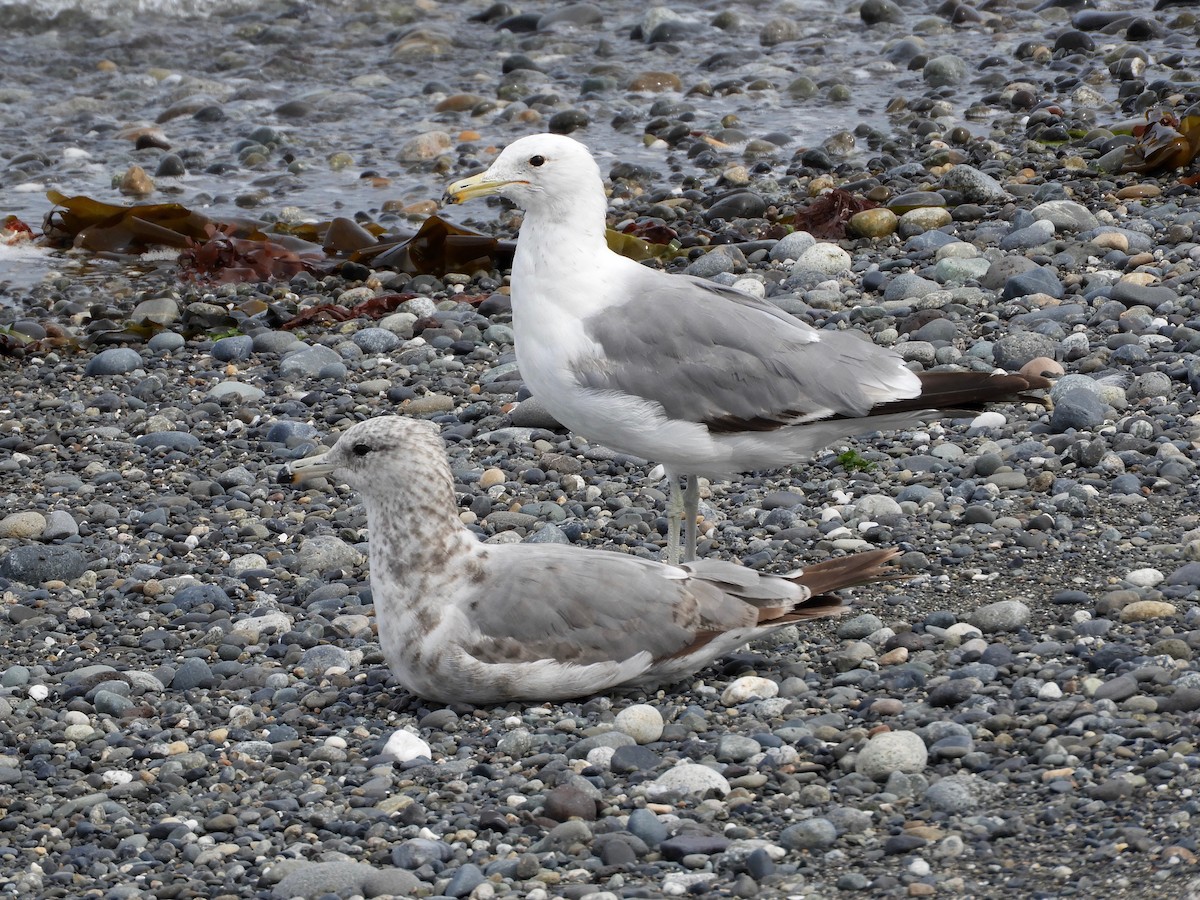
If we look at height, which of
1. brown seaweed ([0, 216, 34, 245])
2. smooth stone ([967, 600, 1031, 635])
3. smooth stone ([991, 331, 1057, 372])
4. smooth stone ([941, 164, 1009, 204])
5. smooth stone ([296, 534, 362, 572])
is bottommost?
brown seaweed ([0, 216, 34, 245])

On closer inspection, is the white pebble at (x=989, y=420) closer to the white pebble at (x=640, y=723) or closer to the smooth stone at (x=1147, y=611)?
the smooth stone at (x=1147, y=611)

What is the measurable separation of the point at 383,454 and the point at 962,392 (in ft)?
6.34

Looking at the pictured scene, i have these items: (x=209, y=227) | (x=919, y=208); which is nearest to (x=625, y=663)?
(x=919, y=208)

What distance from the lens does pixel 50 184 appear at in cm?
1248

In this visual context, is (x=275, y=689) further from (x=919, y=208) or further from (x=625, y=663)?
(x=919, y=208)

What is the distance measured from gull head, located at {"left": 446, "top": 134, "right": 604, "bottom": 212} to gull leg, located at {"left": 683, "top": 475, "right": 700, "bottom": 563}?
3.46 ft

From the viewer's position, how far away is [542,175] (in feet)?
18.4

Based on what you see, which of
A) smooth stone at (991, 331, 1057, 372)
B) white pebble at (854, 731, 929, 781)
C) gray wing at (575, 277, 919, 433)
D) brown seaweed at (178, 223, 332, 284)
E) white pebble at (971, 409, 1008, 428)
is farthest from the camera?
brown seaweed at (178, 223, 332, 284)

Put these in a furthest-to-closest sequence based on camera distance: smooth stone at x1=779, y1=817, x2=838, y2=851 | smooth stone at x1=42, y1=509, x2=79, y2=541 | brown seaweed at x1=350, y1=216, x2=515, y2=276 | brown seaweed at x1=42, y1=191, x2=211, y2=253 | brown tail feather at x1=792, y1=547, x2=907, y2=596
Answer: brown seaweed at x1=42, y1=191, x2=211, y2=253 < brown seaweed at x1=350, y1=216, x2=515, y2=276 < smooth stone at x1=42, y1=509, x2=79, y2=541 < brown tail feather at x1=792, y1=547, x2=907, y2=596 < smooth stone at x1=779, y1=817, x2=838, y2=851

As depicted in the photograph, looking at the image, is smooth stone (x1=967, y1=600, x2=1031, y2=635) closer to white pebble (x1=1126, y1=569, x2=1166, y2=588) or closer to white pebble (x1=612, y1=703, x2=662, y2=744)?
white pebble (x1=1126, y1=569, x2=1166, y2=588)

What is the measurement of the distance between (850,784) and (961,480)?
230 cm

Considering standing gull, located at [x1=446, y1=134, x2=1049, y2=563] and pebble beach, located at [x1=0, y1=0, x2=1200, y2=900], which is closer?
pebble beach, located at [x1=0, y1=0, x2=1200, y2=900]

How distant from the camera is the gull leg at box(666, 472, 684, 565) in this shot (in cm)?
554

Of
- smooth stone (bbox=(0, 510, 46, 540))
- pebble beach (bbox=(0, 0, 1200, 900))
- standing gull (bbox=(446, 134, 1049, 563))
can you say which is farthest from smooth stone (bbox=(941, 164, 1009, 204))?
smooth stone (bbox=(0, 510, 46, 540))
